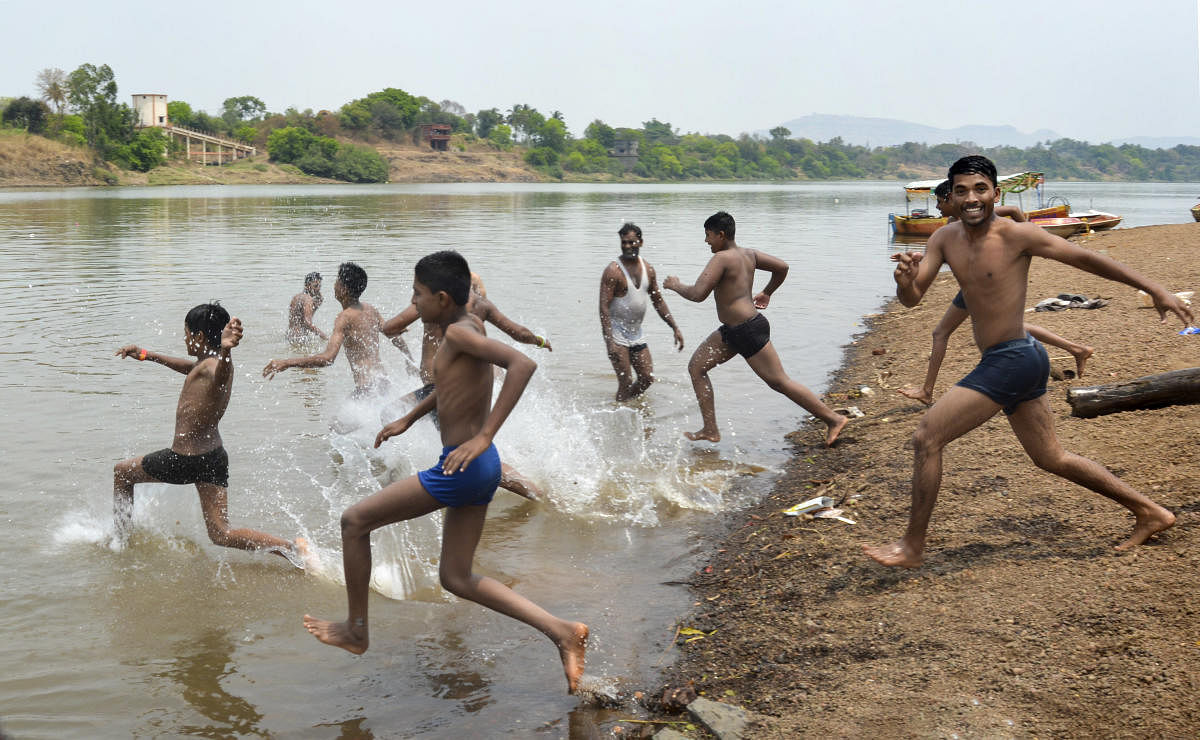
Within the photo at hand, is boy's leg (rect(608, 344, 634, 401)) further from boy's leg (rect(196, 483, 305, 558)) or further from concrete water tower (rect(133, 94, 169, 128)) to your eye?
concrete water tower (rect(133, 94, 169, 128))

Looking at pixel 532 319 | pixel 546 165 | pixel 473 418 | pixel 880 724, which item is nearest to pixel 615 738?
pixel 880 724

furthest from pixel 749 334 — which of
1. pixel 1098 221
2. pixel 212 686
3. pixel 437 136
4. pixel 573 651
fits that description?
pixel 437 136

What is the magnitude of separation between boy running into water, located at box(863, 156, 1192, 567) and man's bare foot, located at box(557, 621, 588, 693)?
1470 millimetres

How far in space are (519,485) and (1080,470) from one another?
3.63 meters

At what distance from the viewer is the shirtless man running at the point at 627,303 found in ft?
29.2

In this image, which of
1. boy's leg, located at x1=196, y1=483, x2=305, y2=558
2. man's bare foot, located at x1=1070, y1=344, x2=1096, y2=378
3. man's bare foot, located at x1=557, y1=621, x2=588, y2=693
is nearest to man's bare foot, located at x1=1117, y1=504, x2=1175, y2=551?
man's bare foot, located at x1=557, y1=621, x2=588, y2=693

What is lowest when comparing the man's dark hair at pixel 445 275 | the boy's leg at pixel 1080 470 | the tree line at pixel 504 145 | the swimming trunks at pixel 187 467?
the swimming trunks at pixel 187 467

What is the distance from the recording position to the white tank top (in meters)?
8.98

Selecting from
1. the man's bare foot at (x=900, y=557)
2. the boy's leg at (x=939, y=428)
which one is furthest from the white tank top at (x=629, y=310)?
the boy's leg at (x=939, y=428)

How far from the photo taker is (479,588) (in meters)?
4.08

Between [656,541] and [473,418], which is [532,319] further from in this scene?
[473,418]

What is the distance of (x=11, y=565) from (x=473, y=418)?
11.7 feet

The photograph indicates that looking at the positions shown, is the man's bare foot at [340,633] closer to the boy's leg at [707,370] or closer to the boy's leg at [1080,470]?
the boy's leg at [1080,470]

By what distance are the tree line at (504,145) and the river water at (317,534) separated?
77.2 meters
